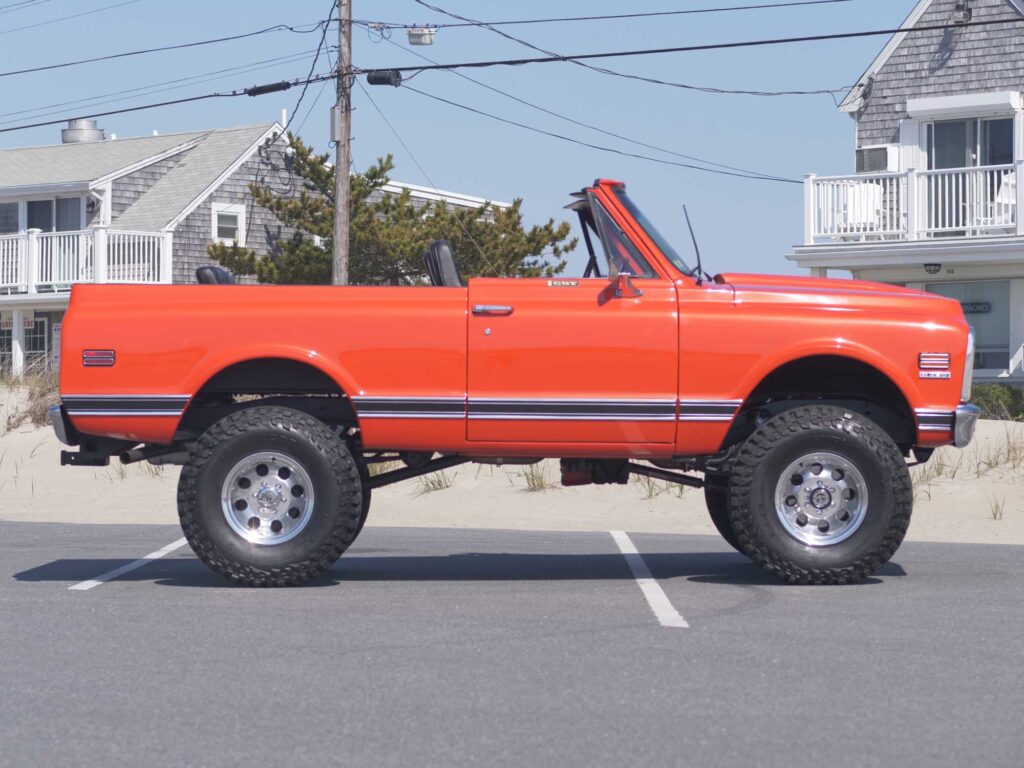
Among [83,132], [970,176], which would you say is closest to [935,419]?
[970,176]

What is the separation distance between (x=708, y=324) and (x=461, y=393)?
1.47 m

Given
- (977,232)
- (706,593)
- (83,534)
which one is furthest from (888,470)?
(977,232)

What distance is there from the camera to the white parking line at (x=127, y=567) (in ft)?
30.5

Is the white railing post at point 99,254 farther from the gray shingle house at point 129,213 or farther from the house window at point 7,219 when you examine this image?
the house window at point 7,219

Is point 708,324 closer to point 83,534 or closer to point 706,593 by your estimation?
point 706,593

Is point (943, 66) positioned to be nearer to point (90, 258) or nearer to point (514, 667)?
point (90, 258)

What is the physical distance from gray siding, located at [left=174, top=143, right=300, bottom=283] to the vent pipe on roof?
8.48 m

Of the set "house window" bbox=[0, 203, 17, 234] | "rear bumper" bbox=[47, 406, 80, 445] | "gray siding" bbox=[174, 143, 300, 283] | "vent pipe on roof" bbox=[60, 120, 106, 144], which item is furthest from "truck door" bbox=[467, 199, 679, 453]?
"vent pipe on roof" bbox=[60, 120, 106, 144]

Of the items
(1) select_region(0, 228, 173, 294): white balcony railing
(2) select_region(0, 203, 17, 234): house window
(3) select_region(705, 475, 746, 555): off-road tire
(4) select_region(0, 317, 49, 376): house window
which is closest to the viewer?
(3) select_region(705, 475, 746, 555): off-road tire

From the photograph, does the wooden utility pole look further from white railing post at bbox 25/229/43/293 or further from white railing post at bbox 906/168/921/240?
white railing post at bbox 25/229/43/293

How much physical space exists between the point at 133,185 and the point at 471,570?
103 feet

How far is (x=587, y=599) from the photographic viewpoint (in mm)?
8617

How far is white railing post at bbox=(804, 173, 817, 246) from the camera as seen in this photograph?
87.0 feet

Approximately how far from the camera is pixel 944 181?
87.7 feet
